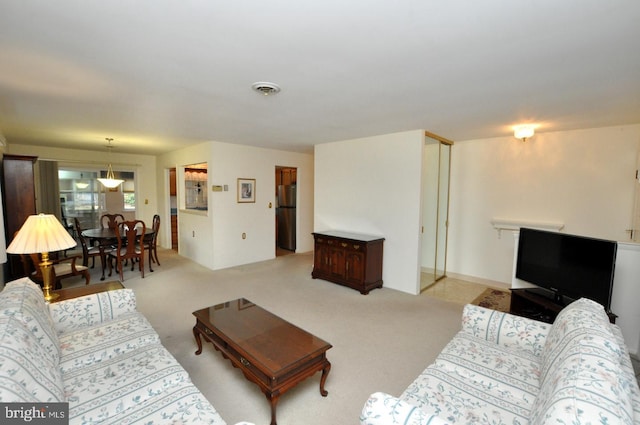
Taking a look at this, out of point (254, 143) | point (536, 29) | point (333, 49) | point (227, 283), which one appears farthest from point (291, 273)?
point (536, 29)

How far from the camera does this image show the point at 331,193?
202 inches

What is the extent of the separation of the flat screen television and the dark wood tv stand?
10 centimetres

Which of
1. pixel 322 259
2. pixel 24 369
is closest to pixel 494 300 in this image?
pixel 322 259

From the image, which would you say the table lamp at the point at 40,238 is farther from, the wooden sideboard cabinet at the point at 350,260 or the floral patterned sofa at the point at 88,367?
the wooden sideboard cabinet at the point at 350,260

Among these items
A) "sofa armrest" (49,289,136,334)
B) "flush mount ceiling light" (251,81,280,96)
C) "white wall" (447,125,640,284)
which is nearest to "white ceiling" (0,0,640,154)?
"flush mount ceiling light" (251,81,280,96)

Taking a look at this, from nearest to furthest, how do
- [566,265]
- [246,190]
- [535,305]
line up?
[566,265] → [535,305] → [246,190]

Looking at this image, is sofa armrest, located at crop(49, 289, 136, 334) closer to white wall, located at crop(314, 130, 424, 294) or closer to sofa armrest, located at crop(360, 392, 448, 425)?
sofa armrest, located at crop(360, 392, 448, 425)

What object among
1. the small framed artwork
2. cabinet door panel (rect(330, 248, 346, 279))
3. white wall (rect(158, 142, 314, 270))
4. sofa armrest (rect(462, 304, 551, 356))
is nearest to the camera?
sofa armrest (rect(462, 304, 551, 356))

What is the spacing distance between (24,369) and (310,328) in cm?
225

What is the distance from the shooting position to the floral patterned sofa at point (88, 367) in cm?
126

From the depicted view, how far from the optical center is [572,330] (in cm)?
142

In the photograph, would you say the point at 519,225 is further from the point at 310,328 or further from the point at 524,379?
the point at 310,328

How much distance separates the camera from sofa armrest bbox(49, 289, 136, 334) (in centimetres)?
207

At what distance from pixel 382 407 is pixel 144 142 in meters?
5.73
